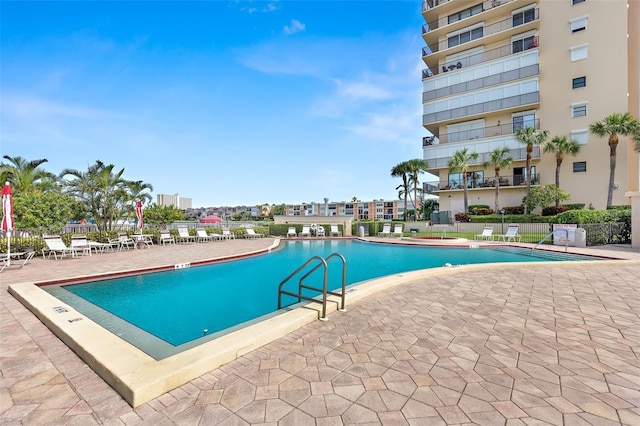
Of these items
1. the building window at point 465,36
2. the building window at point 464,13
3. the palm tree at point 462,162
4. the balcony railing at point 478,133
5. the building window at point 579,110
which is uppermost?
the building window at point 464,13

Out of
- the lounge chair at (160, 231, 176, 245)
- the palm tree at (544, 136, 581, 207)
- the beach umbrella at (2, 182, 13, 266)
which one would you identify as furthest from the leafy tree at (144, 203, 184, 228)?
the palm tree at (544, 136, 581, 207)

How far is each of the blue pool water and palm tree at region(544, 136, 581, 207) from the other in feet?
52.4

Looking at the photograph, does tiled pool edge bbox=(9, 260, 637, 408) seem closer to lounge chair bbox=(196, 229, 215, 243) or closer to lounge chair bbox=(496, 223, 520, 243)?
lounge chair bbox=(196, 229, 215, 243)

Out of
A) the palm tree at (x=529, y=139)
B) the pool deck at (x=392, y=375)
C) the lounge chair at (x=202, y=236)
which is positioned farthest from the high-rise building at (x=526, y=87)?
the pool deck at (x=392, y=375)

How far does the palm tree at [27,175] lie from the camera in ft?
58.5

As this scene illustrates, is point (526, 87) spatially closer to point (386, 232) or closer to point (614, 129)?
point (614, 129)

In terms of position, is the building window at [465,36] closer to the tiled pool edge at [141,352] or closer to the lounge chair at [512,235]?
the lounge chair at [512,235]

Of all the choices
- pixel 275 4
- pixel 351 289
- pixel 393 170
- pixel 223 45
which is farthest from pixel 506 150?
pixel 351 289

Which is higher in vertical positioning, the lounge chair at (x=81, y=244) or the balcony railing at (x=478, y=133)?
the balcony railing at (x=478, y=133)

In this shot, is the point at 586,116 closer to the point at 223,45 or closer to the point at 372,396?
the point at 223,45

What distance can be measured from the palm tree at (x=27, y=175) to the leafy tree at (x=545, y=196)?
109 feet

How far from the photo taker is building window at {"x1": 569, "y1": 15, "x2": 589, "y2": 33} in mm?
23328

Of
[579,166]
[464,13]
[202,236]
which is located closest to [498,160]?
[579,166]

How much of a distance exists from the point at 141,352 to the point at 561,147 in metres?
29.4
